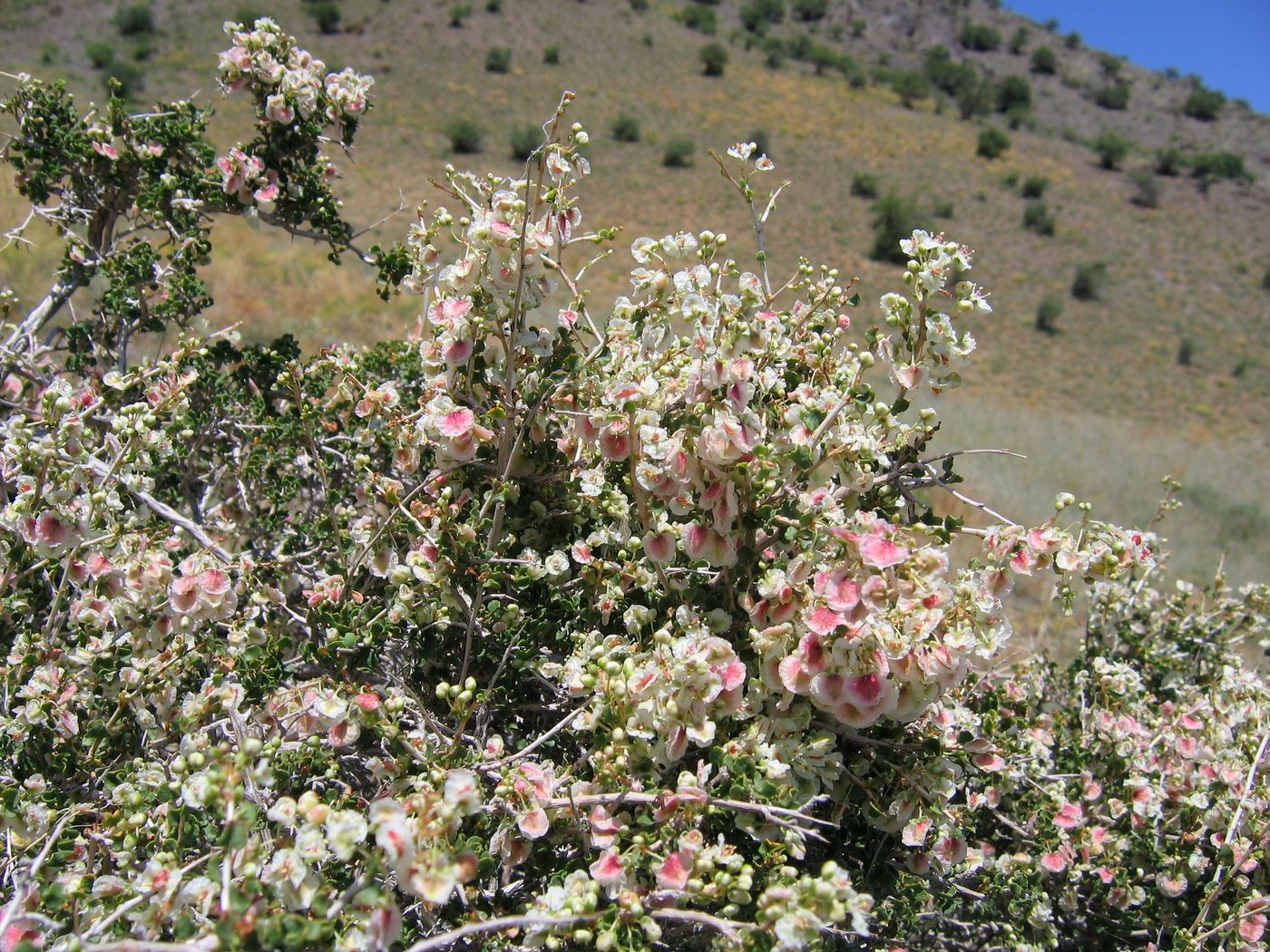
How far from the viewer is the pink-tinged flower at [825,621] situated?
1465 mm

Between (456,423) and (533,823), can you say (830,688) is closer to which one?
(533,823)

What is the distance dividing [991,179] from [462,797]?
131ft

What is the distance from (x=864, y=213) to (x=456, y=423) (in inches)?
1267

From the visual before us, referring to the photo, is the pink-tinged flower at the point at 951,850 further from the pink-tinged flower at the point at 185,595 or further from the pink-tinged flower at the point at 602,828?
the pink-tinged flower at the point at 185,595

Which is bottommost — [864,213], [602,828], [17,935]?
[17,935]

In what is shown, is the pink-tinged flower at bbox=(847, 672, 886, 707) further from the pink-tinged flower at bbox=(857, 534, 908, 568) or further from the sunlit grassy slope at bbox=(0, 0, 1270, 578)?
the sunlit grassy slope at bbox=(0, 0, 1270, 578)

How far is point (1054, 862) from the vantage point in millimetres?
2369

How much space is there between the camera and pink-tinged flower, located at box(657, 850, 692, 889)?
4.66ft

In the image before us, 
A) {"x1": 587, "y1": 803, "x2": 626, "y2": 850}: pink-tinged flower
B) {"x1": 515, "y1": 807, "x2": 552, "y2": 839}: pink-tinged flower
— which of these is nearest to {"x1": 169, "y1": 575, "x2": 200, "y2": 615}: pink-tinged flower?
{"x1": 515, "y1": 807, "x2": 552, "y2": 839}: pink-tinged flower

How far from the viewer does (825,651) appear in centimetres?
152

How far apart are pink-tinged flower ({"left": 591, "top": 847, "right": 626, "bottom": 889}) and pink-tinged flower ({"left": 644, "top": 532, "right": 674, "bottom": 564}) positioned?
58 centimetres

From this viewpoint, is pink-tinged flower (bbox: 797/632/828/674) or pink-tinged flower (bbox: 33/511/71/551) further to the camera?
pink-tinged flower (bbox: 33/511/71/551)

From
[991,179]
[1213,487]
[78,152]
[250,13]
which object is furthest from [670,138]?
[78,152]

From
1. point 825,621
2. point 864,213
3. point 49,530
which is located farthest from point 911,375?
point 864,213
